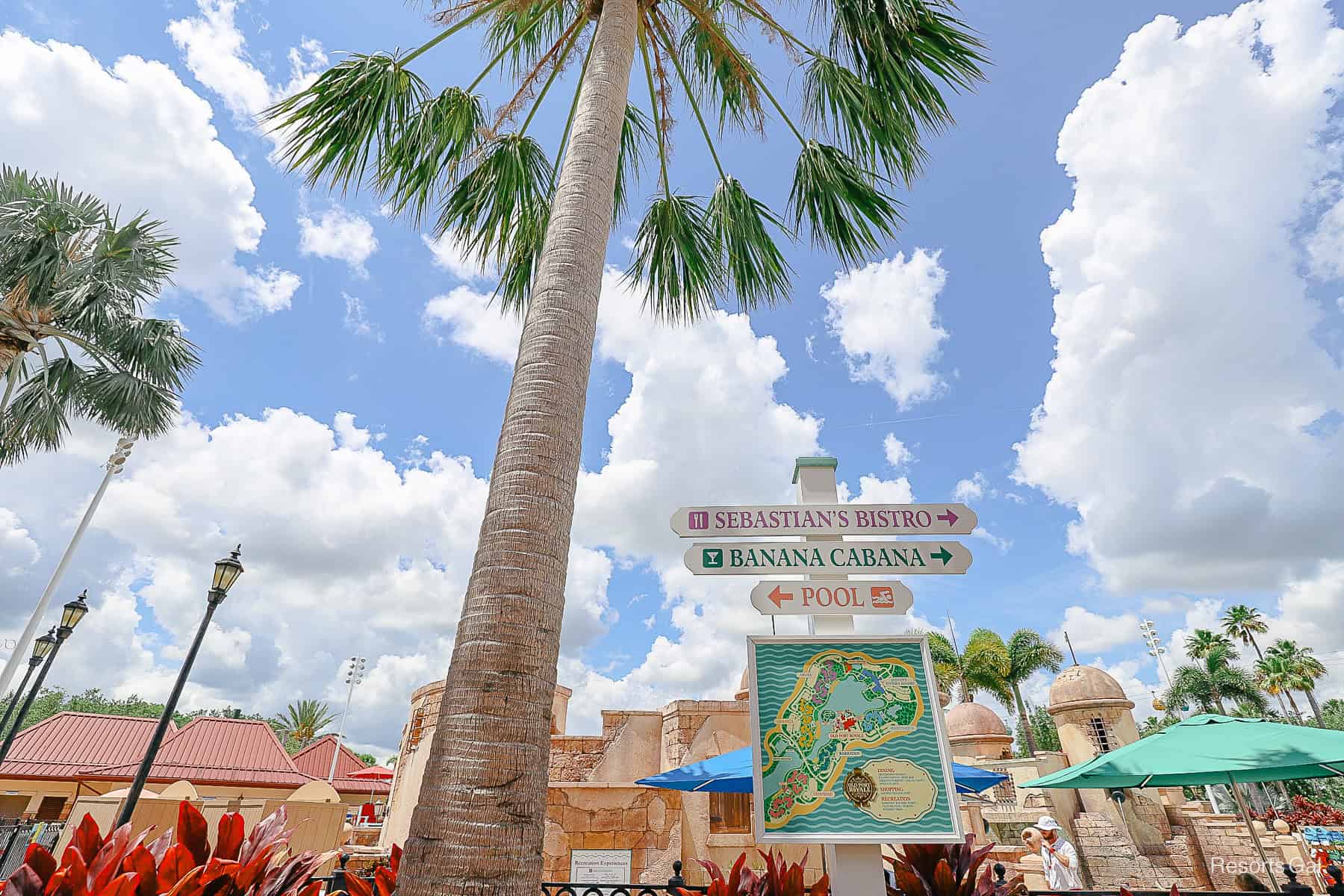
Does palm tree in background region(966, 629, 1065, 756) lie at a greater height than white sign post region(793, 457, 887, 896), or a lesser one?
greater

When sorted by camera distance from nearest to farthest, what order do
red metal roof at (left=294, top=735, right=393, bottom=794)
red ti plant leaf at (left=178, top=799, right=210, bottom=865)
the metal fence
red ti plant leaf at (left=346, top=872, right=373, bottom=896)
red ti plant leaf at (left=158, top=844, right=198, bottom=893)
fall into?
red ti plant leaf at (left=158, top=844, right=198, bottom=893), red ti plant leaf at (left=178, top=799, right=210, bottom=865), red ti plant leaf at (left=346, top=872, right=373, bottom=896), the metal fence, red metal roof at (left=294, top=735, right=393, bottom=794)

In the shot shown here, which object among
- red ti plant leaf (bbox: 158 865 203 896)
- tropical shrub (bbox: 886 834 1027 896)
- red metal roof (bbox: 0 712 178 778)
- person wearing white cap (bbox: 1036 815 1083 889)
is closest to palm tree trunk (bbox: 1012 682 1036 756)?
person wearing white cap (bbox: 1036 815 1083 889)

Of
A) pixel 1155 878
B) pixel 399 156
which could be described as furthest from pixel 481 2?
pixel 1155 878

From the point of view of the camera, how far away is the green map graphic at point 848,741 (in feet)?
9.45

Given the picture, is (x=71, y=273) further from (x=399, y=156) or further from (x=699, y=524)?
(x=699, y=524)

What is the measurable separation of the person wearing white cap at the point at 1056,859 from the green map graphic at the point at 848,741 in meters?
6.97

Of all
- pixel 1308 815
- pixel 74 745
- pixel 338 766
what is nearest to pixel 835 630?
pixel 74 745

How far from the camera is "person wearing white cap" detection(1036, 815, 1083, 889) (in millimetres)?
7738

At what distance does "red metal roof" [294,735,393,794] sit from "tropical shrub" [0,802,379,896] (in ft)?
85.4

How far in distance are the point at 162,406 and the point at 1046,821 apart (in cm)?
1656

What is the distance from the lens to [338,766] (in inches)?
1104

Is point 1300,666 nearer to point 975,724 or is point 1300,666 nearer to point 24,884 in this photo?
point 975,724

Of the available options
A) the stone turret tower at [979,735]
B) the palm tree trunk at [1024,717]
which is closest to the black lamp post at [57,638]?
the stone turret tower at [979,735]

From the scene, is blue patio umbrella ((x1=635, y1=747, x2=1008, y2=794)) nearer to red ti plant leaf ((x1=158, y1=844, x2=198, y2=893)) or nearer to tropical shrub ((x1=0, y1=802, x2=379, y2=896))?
tropical shrub ((x1=0, y1=802, x2=379, y2=896))
